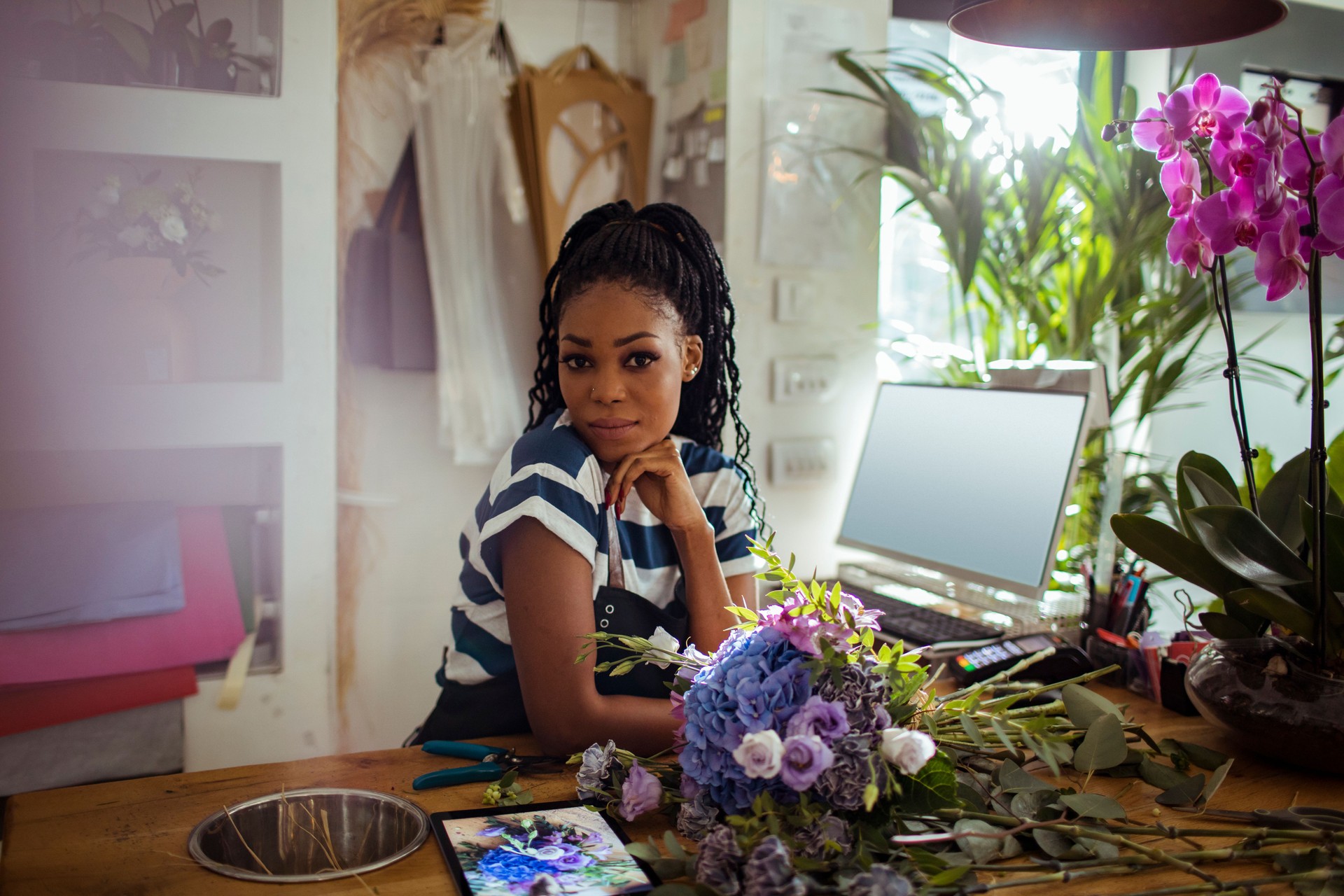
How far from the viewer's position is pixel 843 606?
863 millimetres

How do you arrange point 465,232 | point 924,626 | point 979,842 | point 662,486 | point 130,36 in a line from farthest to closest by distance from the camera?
point 465,232 < point 130,36 < point 924,626 < point 662,486 < point 979,842

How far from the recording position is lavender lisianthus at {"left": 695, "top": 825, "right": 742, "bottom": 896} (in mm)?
745

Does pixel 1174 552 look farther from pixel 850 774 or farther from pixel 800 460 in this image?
pixel 800 460

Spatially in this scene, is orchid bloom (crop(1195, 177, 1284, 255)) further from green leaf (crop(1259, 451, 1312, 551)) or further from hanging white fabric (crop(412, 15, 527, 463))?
hanging white fabric (crop(412, 15, 527, 463))

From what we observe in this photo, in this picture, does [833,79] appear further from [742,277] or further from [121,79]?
[121,79]

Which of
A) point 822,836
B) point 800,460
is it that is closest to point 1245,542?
point 822,836

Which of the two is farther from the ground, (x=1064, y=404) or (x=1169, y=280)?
(x=1169, y=280)

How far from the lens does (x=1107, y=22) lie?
1116mm

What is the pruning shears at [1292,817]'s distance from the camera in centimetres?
89

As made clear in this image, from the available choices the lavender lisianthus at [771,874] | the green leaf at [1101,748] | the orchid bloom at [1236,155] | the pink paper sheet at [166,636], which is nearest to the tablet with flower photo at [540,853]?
the lavender lisianthus at [771,874]

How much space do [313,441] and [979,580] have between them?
1197mm

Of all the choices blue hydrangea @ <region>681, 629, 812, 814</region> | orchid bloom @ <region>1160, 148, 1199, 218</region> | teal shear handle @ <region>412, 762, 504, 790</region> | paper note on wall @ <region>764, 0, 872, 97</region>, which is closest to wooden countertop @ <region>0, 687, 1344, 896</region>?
teal shear handle @ <region>412, 762, 504, 790</region>

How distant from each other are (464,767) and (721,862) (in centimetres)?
38

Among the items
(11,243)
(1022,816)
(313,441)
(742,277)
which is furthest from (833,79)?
(1022,816)
